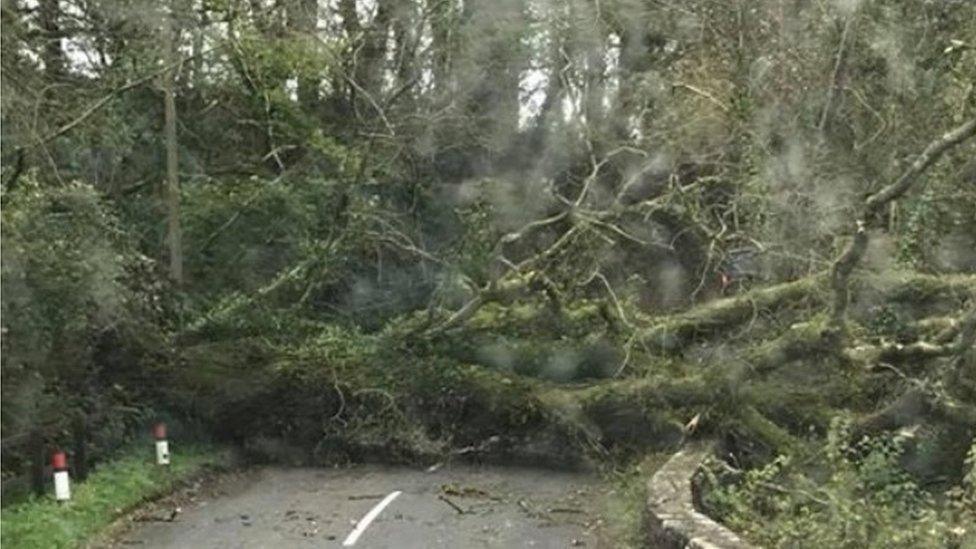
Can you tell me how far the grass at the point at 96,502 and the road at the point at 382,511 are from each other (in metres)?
0.30

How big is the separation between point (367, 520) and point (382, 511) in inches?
22.0

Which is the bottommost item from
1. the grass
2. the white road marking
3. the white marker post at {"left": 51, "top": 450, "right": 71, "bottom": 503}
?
the white road marking

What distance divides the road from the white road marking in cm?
1

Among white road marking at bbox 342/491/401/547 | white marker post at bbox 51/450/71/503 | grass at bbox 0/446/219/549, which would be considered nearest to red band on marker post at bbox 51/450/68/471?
white marker post at bbox 51/450/71/503

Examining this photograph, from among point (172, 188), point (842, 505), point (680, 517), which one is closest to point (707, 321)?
point (680, 517)

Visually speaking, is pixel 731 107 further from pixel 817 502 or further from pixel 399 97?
pixel 817 502

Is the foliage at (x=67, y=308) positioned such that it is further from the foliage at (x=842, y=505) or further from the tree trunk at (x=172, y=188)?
the foliage at (x=842, y=505)

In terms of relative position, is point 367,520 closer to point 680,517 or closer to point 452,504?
point 452,504

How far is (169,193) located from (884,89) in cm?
1156

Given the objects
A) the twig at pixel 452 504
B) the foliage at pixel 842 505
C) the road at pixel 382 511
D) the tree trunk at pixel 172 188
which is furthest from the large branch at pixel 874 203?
the tree trunk at pixel 172 188

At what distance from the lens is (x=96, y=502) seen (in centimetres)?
1323

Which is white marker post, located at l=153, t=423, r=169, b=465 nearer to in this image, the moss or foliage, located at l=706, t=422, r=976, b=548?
the moss

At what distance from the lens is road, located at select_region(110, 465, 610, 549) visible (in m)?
12.6

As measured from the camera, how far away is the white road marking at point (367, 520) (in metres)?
12.4
